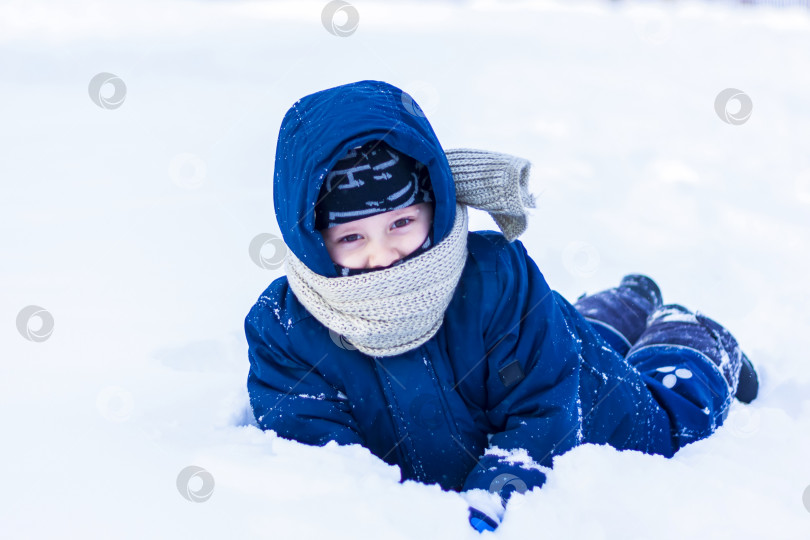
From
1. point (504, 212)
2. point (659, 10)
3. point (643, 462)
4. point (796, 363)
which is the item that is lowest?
point (796, 363)

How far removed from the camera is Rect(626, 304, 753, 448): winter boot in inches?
73.5

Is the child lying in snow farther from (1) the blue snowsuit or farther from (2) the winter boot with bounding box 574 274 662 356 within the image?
(2) the winter boot with bounding box 574 274 662 356

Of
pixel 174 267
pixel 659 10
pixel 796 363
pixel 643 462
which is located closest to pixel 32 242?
pixel 174 267

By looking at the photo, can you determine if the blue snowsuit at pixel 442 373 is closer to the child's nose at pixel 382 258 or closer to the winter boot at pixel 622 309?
the child's nose at pixel 382 258

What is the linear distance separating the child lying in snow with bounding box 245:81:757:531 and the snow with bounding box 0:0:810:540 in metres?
0.19

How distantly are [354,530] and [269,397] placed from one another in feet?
1.59

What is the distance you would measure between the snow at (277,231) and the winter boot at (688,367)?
2.8 inches

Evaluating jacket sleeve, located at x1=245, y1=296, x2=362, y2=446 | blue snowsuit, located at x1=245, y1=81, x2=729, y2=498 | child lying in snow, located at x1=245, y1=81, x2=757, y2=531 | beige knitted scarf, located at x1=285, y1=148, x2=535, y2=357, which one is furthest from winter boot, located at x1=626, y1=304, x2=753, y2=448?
jacket sleeve, located at x1=245, y1=296, x2=362, y2=446

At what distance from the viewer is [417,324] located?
1451 millimetres

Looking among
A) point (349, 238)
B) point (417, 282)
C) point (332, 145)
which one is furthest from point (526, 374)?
point (332, 145)

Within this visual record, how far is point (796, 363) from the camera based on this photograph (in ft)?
6.93

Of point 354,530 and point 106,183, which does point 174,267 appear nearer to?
point 106,183

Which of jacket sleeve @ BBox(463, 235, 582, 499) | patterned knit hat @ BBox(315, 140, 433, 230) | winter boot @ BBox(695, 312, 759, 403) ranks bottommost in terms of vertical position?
winter boot @ BBox(695, 312, 759, 403)

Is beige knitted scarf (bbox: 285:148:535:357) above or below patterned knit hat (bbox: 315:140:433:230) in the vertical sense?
below
